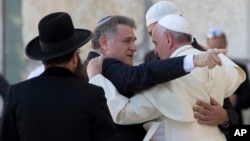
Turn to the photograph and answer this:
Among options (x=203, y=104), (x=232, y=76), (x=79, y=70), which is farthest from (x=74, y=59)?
(x=232, y=76)

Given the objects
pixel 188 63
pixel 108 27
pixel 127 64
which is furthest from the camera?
pixel 108 27

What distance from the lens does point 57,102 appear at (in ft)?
12.7

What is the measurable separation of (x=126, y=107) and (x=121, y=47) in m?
0.38

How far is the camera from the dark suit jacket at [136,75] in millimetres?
4238

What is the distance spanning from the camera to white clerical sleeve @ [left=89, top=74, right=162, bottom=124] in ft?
14.5

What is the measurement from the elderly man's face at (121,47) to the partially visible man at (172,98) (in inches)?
7.0

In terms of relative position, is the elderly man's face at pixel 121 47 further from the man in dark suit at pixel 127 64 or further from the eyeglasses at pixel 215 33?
the eyeglasses at pixel 215 33

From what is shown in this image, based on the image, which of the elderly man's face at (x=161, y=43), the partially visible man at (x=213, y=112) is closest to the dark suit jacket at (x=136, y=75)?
the elderly man's face at (x=161, y=43)

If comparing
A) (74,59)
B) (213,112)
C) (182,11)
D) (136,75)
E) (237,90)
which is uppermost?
(74,59)

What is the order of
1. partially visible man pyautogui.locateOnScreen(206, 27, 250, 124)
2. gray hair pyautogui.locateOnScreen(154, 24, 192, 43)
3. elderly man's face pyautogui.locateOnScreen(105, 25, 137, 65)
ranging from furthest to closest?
partially visible man pyautogui.locateOnScreen(206, 27, 250, 124)
elderly man's face pyautogui.locateOnScreen(105, 25, 137, 65)
gray hair pyautogui.locateOnScreen(154, 24, 192, 43)

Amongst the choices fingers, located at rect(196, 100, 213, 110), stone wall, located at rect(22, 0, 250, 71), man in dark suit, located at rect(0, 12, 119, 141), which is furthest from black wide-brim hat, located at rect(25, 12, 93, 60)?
stone wall, located at rect(22, 0, 250, 71)

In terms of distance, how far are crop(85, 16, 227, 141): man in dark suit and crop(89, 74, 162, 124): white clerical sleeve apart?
1.8 inches

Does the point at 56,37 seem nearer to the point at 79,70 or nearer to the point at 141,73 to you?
the point at 79,70

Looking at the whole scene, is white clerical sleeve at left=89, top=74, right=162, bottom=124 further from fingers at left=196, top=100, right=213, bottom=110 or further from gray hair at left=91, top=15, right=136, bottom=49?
gray hair at left=91, top=15, right=136, bottom=49
